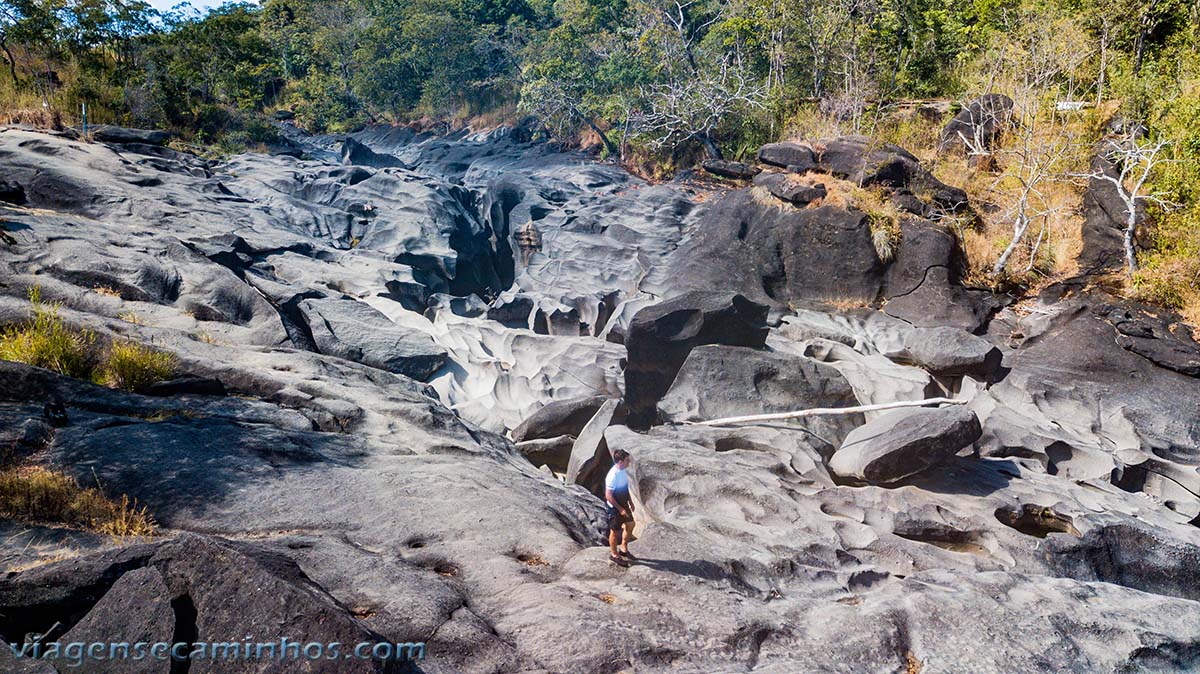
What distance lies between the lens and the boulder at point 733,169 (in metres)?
19.7

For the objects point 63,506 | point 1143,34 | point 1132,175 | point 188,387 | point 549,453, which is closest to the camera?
point 63,506

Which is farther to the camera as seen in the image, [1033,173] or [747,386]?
[1033,173]

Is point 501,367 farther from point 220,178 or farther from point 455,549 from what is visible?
point 220,178

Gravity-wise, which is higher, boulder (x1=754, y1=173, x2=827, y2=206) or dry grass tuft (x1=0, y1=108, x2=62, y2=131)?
dry grass tuft (x1=0, y1=108, x2=62, y2=131)

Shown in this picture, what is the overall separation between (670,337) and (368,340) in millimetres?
5483

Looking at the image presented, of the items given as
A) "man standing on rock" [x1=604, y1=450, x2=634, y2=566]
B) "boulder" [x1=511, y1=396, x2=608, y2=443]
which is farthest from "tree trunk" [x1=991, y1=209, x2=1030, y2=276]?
"man standing on rock" [x1=604, y1=450, x2=634, y2=566]

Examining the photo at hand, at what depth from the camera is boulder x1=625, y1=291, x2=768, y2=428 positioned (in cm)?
1180

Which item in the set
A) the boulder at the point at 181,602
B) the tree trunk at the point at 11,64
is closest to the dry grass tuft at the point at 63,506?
the boulder at the point at 181,602

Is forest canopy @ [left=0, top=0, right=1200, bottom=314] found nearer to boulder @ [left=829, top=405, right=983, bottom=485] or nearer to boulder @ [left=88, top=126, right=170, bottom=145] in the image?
boulder @ [left=88, top=126, right=170, bottom=145]

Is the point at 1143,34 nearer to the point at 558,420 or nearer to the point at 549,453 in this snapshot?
the point at 558,420

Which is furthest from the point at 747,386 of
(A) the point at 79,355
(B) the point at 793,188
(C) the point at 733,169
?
(C) the point at 733,169

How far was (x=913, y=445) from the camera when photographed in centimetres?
793

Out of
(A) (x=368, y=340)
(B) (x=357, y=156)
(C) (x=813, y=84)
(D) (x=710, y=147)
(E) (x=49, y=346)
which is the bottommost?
(A) (x=368, y=340)

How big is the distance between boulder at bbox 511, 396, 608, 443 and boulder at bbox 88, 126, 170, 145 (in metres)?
16.4
